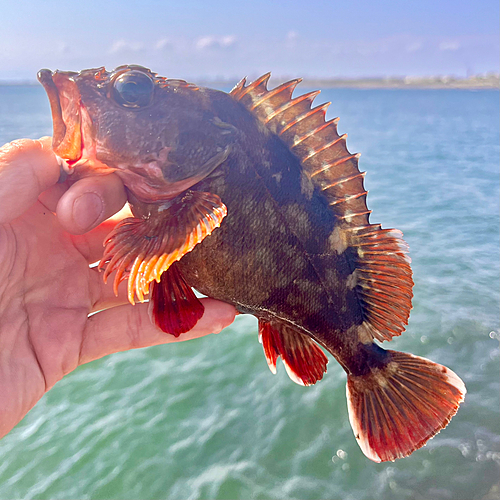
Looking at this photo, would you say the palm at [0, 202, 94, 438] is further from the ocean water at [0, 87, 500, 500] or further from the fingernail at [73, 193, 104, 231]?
the ocean water at [0, 87, 500, 500]

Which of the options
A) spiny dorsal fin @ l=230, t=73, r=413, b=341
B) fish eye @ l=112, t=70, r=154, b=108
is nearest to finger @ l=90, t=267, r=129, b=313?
fish eye @ l=112, t=70, r=154, b=108

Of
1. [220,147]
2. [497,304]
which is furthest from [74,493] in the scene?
[497,304]

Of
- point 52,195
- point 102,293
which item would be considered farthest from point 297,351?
point 52,195

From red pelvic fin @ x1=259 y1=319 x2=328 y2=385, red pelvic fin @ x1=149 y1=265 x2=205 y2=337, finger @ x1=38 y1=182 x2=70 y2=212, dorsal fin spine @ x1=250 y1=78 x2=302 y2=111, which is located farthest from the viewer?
red pelvic fin @ x1=259 y1=319 x2=328 y2=385

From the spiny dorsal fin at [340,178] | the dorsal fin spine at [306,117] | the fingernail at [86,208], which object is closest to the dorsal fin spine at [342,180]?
the spiny dorsal fin at [340,178]

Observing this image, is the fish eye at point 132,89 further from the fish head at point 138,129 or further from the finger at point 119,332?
the finger at point 119,332

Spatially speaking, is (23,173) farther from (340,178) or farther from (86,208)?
(340,178)

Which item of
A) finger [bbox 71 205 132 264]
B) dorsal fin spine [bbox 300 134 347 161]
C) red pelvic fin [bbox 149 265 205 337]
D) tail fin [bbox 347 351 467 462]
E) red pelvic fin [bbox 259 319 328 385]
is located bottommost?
tail fin [bbox 347 351 467 462]
